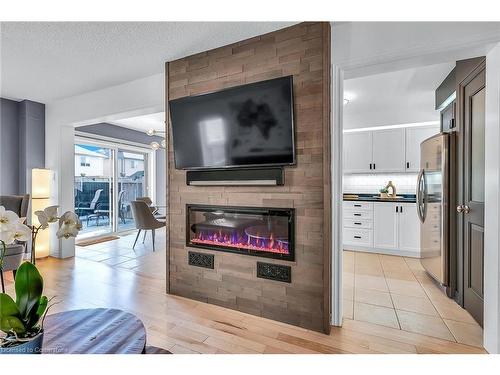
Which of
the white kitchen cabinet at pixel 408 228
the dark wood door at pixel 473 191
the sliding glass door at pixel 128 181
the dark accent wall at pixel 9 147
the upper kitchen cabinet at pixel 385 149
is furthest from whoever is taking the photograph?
the sliding glass door at pixel 128 181

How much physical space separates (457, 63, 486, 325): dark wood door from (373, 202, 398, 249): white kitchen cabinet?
176cm

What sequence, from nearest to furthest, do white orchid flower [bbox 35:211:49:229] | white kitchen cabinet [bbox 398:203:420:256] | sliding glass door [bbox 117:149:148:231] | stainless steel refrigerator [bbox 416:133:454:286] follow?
white orchid flower [bbox 35:211:49:229] → stainless steel refrigerator [bbox 416:133:454:286] → white kitchen cabinet [bbox 398:203:420:256] → sliding glass door [bbox 117:149:148:231]

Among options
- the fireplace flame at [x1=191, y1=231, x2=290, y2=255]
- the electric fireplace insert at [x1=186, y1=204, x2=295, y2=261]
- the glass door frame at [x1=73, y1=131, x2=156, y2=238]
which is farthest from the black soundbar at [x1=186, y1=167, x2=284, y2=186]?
the glass door frame at [x1=73, y1=131, x2=156, y2=238]

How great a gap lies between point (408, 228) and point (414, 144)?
4.53 ft

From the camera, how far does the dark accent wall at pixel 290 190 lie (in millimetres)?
1899

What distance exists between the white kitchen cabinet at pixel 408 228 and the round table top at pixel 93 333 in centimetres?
405

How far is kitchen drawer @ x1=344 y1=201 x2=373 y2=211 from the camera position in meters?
4.24

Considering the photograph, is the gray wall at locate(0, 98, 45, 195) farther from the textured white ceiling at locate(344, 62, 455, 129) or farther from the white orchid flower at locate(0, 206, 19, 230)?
the textured white ceiling at locate(344, 62, 455, 129)

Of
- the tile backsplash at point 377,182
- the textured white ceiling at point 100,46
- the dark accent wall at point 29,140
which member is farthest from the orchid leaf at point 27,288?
the tile backsplash at point 377,182

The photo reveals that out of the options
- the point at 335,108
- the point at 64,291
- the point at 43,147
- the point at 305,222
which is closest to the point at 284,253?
the point at 305,222

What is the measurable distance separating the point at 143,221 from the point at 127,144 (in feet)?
7.56

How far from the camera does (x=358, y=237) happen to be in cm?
430

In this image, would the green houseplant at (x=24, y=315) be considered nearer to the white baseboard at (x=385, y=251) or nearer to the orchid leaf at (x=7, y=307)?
the orchid leaf at (x=7, y=307)

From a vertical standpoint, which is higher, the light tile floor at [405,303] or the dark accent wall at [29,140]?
the dark accent wall at [29,140]
